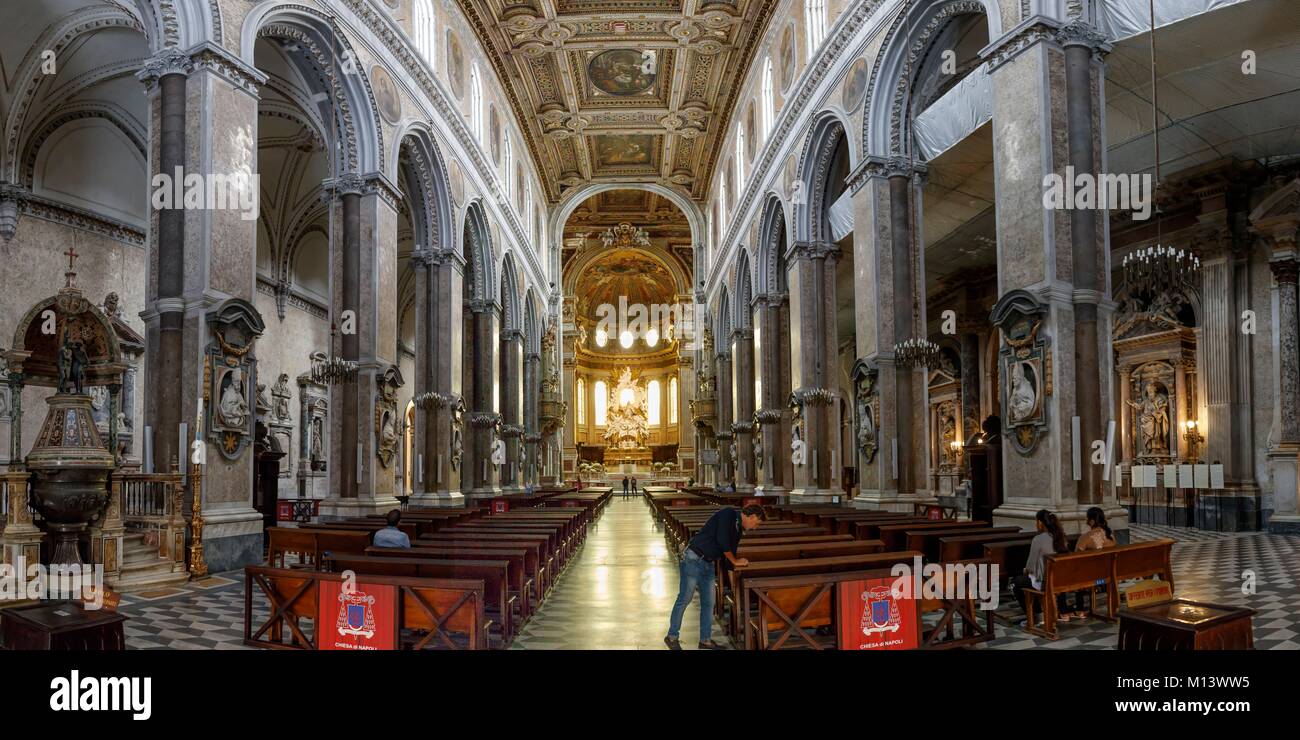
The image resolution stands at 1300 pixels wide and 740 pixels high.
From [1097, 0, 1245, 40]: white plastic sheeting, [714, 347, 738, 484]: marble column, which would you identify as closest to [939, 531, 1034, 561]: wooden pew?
[1097, 0, 1245, 40]: white plastic sheeting

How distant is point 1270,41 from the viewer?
41.2 feet

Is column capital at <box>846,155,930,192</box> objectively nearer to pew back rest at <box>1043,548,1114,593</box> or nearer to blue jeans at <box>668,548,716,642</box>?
pew back rest at <box>1043,548,1114,593</box>

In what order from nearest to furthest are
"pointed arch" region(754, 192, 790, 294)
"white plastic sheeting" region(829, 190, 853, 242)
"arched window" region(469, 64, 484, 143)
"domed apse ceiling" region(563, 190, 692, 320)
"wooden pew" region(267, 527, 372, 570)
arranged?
"wooden pew" region(267, 527, 372, 570)
"white plastic sheeting" region(829, 190, 853, 242)
"arched window" region(469, 64, 484, 143)
"pointed arch" region(754, 192, 790, 294)
"domed apse ceiling" region(563, 190, 692, 320)

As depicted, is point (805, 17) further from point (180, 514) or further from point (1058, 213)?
point (180, 514)

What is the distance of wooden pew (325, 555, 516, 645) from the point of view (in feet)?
22.2

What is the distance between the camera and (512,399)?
30031 mm

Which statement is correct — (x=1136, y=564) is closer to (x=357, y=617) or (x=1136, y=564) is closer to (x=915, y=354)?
(x=357, y=617)

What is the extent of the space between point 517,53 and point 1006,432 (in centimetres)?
2015

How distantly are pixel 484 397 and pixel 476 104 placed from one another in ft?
27.7

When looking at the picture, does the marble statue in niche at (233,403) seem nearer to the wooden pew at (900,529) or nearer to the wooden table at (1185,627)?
the wooden pew at (900,529)

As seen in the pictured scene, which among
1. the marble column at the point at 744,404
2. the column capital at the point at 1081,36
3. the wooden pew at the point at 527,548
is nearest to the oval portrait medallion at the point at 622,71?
the marble column at the point at 744,404

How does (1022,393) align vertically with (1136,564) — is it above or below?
above

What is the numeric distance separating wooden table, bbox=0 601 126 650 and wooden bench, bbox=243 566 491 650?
137 centimetres

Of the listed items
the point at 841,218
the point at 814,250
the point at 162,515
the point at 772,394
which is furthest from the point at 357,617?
the point at 772,394
